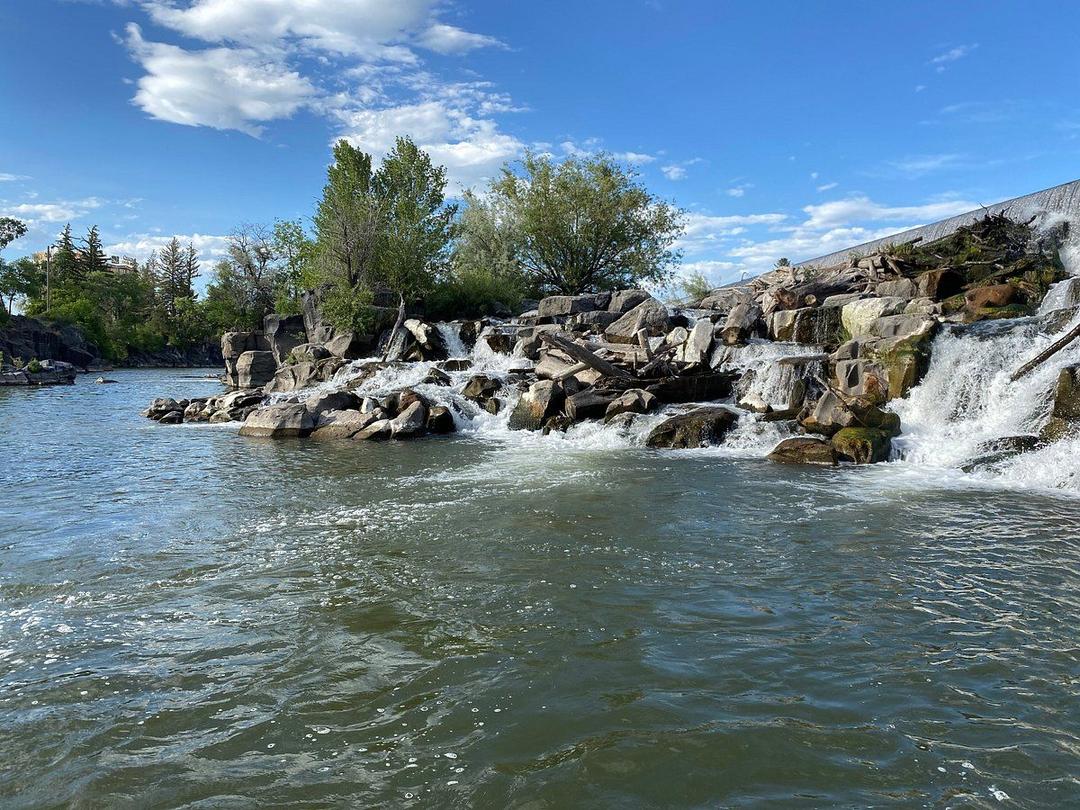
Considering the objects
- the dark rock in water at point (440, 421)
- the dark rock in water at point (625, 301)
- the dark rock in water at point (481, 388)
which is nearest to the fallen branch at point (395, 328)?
the dark rock in water at point (481, 388)

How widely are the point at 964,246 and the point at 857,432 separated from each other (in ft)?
46.7

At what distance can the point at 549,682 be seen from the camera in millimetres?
4527

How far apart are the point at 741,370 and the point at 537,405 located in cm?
590

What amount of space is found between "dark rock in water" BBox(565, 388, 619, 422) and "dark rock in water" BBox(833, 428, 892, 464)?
A: 20.3 ft

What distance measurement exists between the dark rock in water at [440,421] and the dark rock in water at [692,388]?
5.70m

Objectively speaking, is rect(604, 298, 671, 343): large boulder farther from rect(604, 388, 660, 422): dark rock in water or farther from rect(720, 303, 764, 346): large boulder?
rect(604, 388, 660, 422): dark rock in water

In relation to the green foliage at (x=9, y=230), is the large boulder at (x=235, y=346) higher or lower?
lower

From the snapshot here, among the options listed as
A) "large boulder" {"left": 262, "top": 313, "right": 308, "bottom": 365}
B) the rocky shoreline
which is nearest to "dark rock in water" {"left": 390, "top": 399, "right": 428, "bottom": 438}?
the rocky shoreline

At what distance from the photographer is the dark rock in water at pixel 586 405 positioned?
1820 cm

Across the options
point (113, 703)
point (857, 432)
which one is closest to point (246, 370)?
point (857, 432)

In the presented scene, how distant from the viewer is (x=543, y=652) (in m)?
4.99

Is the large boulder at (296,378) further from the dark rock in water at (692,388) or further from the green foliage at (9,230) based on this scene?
the green foliage at (9,230)

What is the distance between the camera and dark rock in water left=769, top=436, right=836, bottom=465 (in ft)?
43.8

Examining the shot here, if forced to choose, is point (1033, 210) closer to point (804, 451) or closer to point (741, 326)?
point (741, 326)
